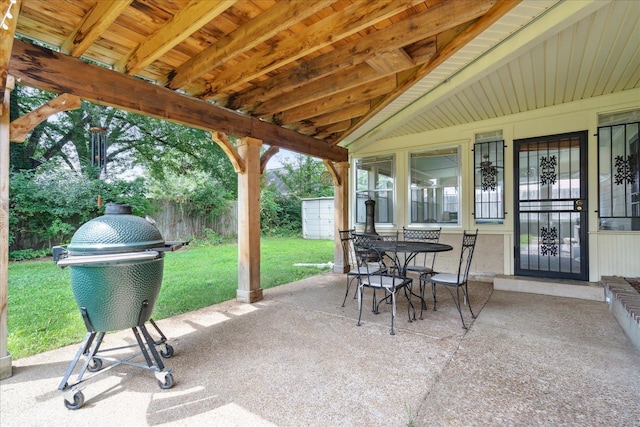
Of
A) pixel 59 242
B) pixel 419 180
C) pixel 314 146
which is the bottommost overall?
pixel 59 242

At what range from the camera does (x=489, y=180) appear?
497cm

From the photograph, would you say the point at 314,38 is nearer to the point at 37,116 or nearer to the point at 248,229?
the point at 37,116

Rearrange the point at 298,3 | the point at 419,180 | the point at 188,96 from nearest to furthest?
the point at 298,3, the point at 188,96, the point at 419,180

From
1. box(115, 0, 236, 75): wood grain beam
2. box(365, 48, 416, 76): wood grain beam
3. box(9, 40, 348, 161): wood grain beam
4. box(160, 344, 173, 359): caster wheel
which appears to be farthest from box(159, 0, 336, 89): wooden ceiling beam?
box(160, 344, 173, 359): caster wheel

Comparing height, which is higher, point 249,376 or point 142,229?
point 142,229

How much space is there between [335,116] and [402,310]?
9.41 feet

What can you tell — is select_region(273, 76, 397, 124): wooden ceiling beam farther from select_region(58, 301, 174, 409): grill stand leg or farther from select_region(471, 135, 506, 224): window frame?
select_region(58, 301, 174, 409): grill stand leg

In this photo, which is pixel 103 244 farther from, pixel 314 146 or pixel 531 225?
pixel 531 225

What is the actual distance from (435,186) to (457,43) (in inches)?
126

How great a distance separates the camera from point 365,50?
2.64 metres

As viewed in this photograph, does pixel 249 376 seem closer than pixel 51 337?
Yes

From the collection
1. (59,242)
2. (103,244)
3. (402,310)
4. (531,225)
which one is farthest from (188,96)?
(59,242)

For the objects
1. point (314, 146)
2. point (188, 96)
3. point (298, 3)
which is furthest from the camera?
point (314, 146)

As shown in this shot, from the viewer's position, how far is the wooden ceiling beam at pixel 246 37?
2.11 metres
